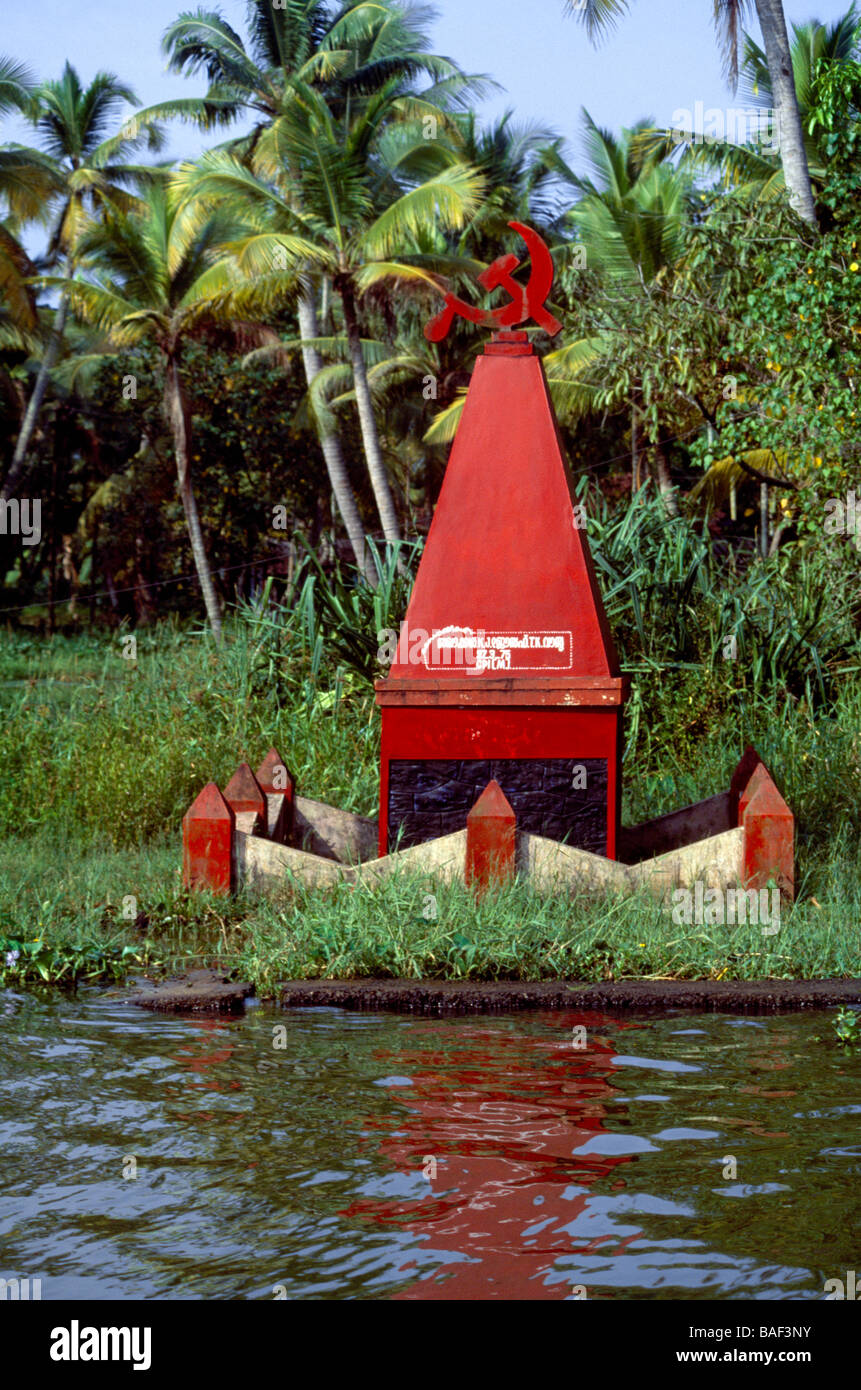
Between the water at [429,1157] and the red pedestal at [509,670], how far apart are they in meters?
2.12

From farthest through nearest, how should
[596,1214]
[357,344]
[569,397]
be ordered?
1. [569,397]
2. [357,344]
3. [596,1214]

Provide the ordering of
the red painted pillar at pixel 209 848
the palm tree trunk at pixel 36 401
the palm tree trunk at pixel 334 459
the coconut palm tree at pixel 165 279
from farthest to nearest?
1. the palm tree trunk at pixel 36 401
2. the coconut palm tree at pixel 165 279
3. the palm tree trunk at pixel 334 459
4. the red painted pillar at pixel 209 848

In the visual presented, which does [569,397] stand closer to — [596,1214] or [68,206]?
[68,206]

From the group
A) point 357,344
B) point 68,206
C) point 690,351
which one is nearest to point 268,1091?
point 690,351

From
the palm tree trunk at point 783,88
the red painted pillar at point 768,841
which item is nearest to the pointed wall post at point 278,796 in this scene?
the red painted pillar at point 768,841

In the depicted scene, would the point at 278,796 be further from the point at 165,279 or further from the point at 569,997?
the point at 165,279

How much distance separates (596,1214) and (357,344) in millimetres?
19361

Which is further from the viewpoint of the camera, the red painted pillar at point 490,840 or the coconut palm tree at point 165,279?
the coconut palm tree at point 165,279

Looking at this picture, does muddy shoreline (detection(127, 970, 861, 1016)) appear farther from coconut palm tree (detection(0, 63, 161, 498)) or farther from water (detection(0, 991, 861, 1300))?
coconut palm tree (detection(0, 63, 161, 498))

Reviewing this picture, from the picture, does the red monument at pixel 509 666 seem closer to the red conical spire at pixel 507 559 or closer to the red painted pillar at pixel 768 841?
the red conical spire at pixel 507 559

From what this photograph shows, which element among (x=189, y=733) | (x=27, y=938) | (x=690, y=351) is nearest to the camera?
(x=27, y=938)

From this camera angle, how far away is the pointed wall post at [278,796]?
9.05 m

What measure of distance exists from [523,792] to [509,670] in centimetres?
68

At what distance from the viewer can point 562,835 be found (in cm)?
833
